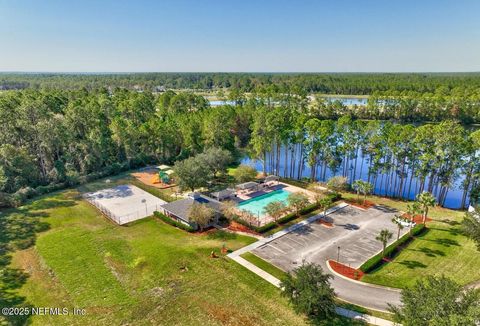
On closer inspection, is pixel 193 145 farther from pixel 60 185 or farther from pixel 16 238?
pixel 16 238

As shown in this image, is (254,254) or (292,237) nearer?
(254,254)

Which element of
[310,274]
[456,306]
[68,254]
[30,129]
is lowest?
[68,254]

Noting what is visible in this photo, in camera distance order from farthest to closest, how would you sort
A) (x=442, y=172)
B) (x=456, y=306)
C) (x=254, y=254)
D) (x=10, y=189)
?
(x=10, y=189) < (x=442, y=172) < (x=254, y=254) < (x=456, y=306)

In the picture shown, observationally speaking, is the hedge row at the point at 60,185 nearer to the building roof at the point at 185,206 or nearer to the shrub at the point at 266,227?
the building roof at the point at 185,206

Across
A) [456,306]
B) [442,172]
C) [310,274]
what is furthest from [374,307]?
[442,172]

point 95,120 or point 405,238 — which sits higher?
point 95,120

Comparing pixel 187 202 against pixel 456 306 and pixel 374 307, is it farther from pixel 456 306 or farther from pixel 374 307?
pixel 456 306

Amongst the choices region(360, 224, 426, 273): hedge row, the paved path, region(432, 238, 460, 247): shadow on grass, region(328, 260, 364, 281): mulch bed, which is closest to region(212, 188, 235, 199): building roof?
the paved path

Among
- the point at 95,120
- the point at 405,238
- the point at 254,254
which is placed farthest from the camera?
the point at 95,120
